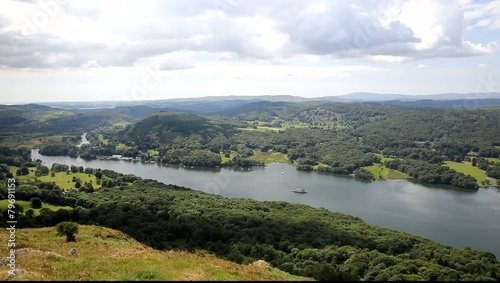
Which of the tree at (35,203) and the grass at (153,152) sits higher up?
the tree at (35,203)

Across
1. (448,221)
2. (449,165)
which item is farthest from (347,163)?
(448,221)

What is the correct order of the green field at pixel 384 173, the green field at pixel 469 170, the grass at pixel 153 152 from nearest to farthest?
the green field at pixel 469 170 → the green field at pixel 384 173 → the grass at pixel 153 152

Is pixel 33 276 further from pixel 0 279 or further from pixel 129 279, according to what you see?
pixel 129 279

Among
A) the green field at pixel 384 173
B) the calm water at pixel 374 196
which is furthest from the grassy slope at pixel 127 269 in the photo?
the green field at pixel 384 173

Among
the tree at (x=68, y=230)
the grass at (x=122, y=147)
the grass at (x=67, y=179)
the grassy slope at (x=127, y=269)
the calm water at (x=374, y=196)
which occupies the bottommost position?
the calm water at (x=374, y=196)

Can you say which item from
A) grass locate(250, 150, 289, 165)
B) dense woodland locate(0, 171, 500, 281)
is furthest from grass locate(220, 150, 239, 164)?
dense woodland locate(0, 171, 500, 281)

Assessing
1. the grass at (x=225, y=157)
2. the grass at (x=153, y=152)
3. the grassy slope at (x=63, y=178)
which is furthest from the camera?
the grass at (x=153, y=152)

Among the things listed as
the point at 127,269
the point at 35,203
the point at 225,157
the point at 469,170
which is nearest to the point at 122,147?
the point at 225,157

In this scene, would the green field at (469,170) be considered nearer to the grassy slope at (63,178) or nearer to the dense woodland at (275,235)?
the dense woodland at (275,235)
